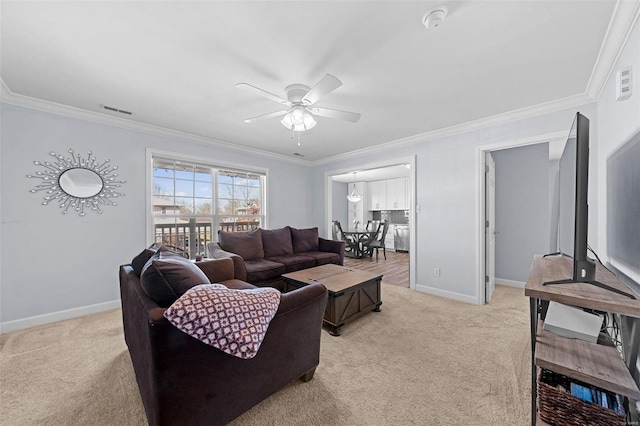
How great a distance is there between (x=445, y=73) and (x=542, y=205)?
3094 millimetres

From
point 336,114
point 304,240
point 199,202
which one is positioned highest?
point 336,114

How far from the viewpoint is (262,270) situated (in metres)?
3.22

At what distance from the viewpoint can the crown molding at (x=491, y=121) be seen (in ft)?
8.44

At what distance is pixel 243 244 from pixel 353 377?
2.47 metres

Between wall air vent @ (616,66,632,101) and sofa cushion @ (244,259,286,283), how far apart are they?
3457 mm

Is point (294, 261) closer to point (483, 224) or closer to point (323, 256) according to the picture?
point (323, 256)

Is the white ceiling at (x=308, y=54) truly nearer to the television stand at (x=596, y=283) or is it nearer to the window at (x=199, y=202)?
the window at (x=199, y=202)

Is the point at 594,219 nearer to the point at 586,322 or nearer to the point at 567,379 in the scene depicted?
the point at 586,322

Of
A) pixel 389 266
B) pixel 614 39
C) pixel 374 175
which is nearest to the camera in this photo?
pixel 614 39

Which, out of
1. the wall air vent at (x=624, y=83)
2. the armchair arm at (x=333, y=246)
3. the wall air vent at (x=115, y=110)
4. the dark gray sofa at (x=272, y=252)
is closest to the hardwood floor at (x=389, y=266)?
the armchair arm at (x=333, y=246)

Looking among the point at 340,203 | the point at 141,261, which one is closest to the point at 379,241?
the point at 340,203

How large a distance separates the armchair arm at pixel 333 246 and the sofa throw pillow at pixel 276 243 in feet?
1.96

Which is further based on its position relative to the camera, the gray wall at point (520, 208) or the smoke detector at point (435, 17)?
the gray wall at point (520, 208)

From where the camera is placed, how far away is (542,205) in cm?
380
